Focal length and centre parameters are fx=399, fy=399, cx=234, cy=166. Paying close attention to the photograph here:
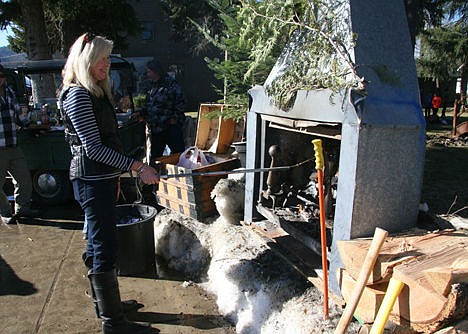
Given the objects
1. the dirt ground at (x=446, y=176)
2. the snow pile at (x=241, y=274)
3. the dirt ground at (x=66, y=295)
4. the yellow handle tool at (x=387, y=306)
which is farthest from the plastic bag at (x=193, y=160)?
the yellow handle tool at (x=387, y=306)

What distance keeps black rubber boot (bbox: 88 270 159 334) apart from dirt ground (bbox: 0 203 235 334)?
0.28 m

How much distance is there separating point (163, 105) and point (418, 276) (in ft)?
14.4

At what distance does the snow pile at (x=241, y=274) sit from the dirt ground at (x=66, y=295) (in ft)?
0.62

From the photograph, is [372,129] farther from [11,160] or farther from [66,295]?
[11,160]

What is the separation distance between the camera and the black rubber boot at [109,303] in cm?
291

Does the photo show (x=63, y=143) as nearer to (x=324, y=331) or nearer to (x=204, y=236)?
(x=204, y=236)

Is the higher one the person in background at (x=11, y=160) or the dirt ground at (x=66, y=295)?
the person in background at (x=11, y=160)

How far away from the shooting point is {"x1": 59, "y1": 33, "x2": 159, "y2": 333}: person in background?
2633mm

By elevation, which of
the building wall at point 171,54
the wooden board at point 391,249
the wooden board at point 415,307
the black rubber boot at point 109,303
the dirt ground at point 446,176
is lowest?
the black rubber boot at point 109,303

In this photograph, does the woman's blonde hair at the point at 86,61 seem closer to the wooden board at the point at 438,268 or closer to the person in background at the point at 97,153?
the person in background at the point at 97,153

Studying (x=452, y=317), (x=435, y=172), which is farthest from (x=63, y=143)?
(x=435, y=172)

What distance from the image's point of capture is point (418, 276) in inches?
75.2

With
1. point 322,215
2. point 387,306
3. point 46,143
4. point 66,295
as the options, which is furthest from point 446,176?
point 46,143

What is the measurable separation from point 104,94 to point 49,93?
6588 millimetres
